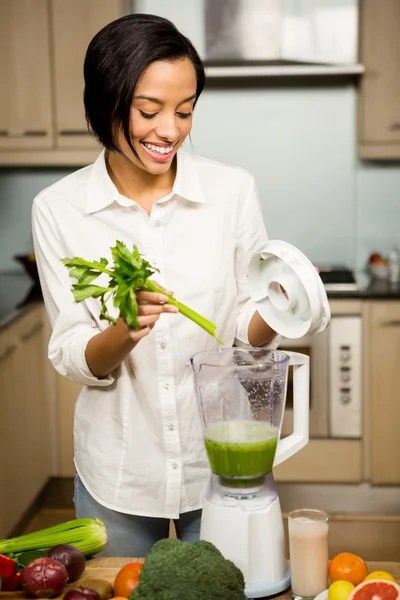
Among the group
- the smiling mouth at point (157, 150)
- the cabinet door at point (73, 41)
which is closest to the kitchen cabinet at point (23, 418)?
the cabinet door at point (73, 41)

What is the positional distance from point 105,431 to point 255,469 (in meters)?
0.42

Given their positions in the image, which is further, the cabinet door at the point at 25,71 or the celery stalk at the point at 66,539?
the cabinet door at the point at 25,71

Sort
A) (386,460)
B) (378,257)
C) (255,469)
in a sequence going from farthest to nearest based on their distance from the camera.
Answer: (378,257)
(386,460)
(255,469)

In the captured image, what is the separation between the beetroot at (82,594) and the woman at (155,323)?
1.21ft

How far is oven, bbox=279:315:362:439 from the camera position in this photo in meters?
3.32

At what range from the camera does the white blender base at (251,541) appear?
3.82ft

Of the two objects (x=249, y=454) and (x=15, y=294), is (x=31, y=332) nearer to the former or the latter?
(x=15, y=294)

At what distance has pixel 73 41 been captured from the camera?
136 inches

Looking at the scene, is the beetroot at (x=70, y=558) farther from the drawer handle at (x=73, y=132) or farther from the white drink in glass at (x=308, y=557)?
the drawer handle at (x=73, y=132)

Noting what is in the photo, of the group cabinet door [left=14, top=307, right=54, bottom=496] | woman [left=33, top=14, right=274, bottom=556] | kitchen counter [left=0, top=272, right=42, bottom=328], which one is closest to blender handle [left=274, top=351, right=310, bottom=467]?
woman [left=33, top=14, right=274, bottom=556]

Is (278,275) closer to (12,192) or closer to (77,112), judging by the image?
(77,112)

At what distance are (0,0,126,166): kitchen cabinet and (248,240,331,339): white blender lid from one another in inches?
92.2

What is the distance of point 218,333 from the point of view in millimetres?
1534

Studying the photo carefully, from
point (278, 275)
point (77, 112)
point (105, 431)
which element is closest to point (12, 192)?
point (77, 112)
